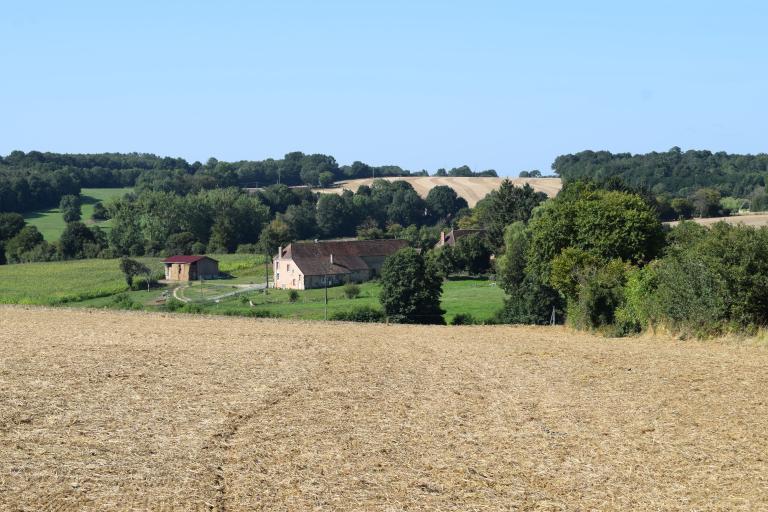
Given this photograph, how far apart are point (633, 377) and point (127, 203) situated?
4245 inches

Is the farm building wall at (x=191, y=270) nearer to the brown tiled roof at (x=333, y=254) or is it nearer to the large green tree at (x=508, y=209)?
the brown tiled roof at (x=333, y=254)

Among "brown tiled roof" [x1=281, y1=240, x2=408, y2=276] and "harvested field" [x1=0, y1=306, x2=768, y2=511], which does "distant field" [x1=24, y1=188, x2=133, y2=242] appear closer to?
"brown tiled roof" [x1=281, y1=240, x2=408, y2=276]

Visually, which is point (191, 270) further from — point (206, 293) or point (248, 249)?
point (248, 249)

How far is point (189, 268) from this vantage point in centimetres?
9025

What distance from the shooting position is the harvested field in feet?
40.9

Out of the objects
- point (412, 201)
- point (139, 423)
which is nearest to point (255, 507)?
point (139, 423)

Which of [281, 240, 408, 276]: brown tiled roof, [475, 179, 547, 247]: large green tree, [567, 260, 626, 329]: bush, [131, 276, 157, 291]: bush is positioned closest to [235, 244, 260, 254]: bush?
[281, 240, 408, 276]: brown tiled roof

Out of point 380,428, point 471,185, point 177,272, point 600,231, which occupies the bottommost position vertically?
point 177,272

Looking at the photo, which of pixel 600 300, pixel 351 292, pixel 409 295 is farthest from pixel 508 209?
pixel 600 300

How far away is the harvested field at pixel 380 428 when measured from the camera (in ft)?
40.9

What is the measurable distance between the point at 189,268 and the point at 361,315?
118ft

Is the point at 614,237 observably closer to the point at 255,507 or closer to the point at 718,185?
the point at 255,507

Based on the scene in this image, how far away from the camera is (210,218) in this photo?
123m


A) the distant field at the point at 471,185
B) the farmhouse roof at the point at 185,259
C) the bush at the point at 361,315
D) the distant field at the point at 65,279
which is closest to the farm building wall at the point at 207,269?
the farmhouse roof at the point at 185,259
